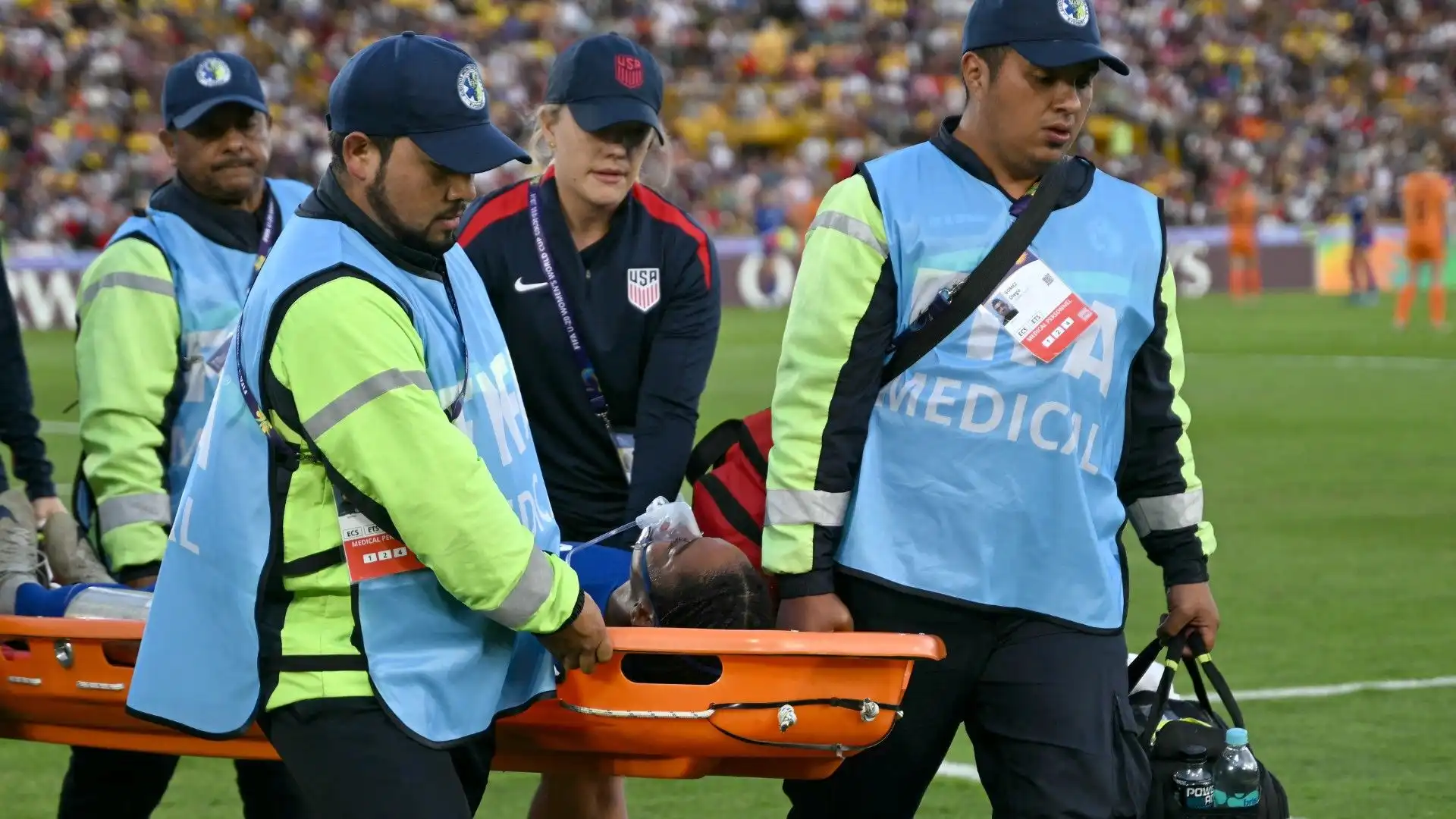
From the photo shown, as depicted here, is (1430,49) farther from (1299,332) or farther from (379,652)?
(379,652)

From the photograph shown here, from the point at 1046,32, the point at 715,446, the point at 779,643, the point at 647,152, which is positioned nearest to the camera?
the point at 779,643

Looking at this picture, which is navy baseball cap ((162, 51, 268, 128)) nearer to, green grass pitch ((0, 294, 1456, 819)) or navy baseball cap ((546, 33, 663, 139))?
navy baseball cap ((546, 33, 663, 139))

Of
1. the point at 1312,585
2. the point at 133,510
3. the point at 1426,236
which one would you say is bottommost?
the point at 1312,585

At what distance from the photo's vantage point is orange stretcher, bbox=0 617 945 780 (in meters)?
3.62

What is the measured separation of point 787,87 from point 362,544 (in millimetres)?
37768

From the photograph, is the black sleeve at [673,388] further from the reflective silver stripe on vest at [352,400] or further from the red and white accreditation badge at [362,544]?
the reflective silver stripe on vest at [352,400]

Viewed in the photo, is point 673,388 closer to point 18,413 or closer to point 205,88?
point 205,88

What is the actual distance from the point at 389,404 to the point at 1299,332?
22.5m

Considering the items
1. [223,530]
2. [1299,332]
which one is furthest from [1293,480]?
[1299,332]

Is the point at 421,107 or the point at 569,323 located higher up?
the point at 421,107

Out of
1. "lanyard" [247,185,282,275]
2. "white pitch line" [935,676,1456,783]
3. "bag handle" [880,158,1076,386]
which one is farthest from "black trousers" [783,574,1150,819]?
"white pitch line" [935,676,1456,783]

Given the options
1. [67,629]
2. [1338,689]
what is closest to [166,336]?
[67,629]

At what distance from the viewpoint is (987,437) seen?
3.80 metres

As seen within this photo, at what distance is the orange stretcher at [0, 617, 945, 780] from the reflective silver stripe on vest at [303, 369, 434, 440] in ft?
2.52
